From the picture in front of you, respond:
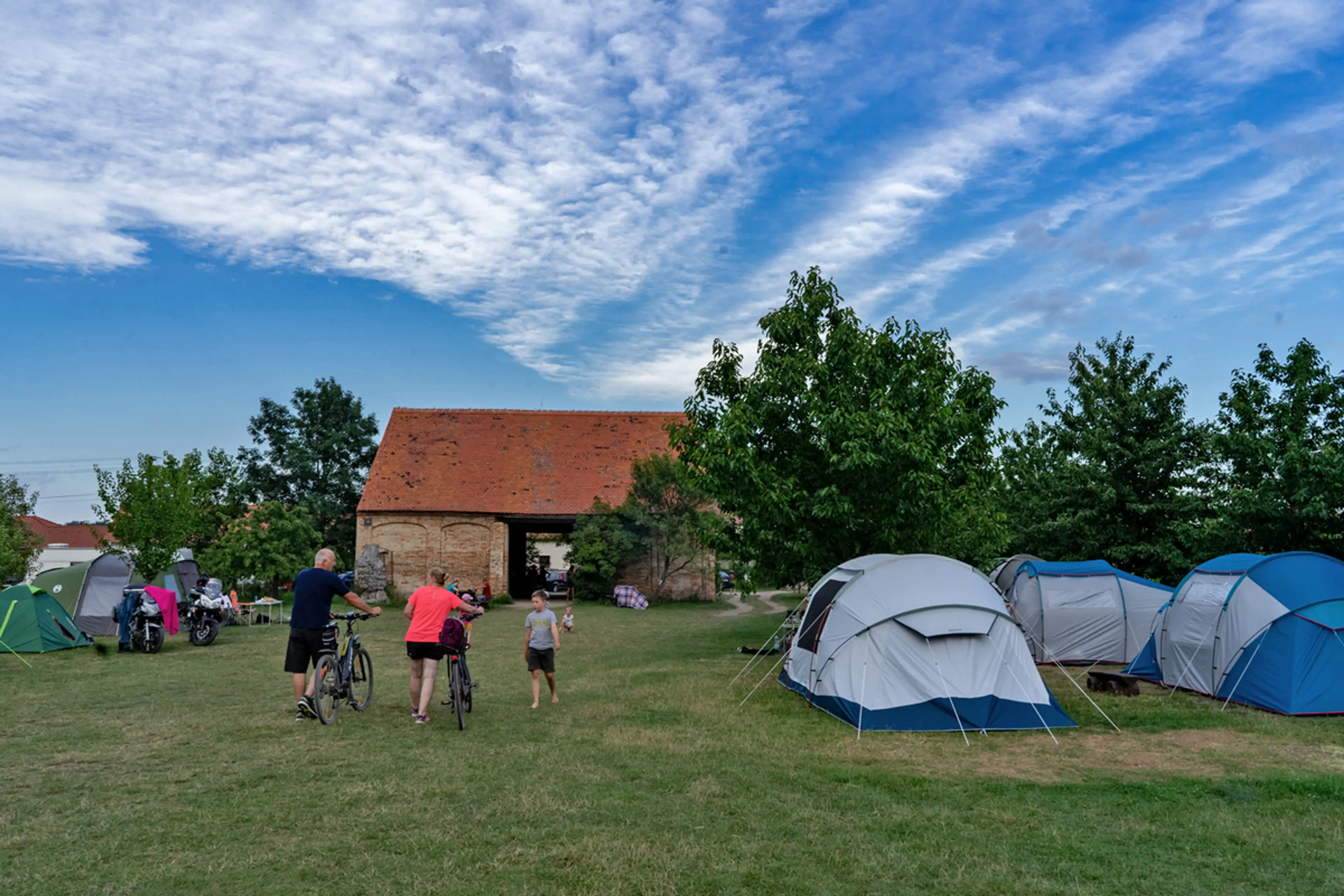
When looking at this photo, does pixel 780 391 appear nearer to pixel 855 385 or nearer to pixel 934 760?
pixel 855 385

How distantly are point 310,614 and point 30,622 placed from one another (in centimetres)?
1129

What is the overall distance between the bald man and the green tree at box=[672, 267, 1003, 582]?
7009 mm

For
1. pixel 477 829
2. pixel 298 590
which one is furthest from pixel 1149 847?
pixel 298 590

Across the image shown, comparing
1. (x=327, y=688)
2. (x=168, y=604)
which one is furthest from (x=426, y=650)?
(x=168, y=604)

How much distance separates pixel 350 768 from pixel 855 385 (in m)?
10.2

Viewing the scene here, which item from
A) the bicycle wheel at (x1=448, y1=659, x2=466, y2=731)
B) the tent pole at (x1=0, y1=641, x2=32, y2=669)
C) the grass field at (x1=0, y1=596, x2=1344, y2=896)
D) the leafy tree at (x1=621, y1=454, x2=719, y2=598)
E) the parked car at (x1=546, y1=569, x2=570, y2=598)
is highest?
the leafy tree at (x1=621, y1=454, x2=719, y2=598)

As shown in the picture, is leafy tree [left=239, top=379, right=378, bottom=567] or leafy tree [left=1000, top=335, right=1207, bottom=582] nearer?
leafy tree [left=1000, top=335, right=1207, bottom=582]

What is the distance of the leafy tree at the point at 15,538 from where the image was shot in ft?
89.4

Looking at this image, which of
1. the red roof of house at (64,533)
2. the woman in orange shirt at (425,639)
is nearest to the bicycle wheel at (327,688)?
the woman in orange shirt at (425,639)

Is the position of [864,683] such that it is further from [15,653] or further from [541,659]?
[15,653]

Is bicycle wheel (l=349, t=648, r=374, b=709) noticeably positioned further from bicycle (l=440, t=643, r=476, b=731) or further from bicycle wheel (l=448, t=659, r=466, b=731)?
bicycle wheel (l=448, t=659, r=466, b=731)

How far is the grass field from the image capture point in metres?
5.17

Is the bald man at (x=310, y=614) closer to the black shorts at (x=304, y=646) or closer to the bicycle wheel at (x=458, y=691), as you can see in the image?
the black shorts at (x=304, y=646)

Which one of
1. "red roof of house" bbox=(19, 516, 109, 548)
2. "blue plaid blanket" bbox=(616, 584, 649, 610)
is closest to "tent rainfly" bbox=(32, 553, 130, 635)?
"blue plaid blanket" bbox=(616, 584, 649, 610)
